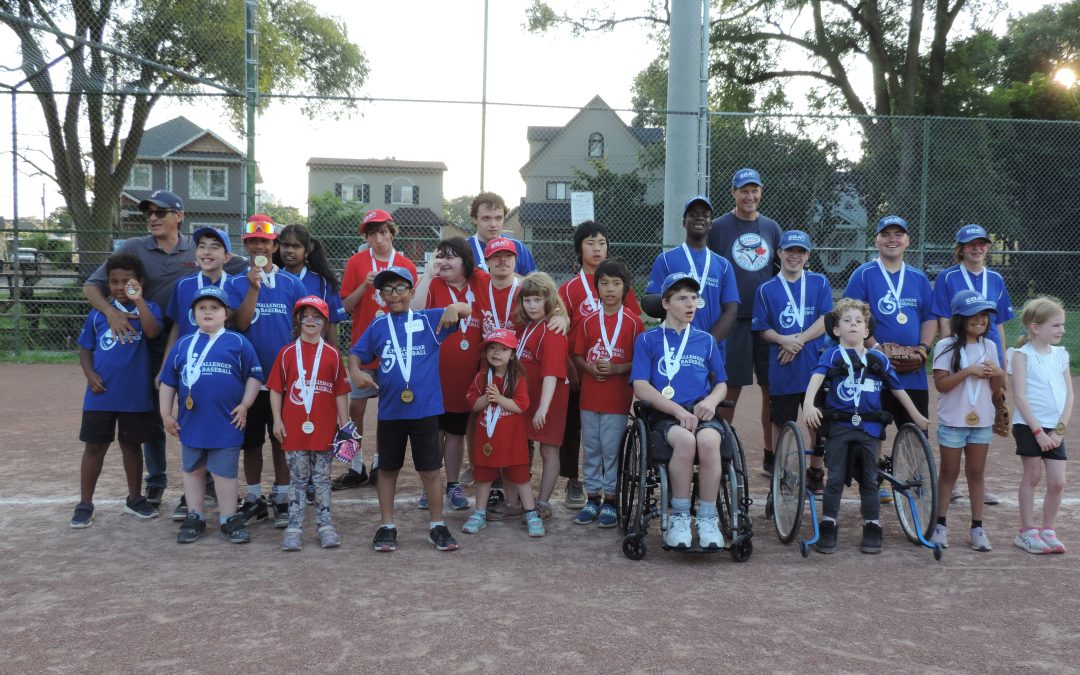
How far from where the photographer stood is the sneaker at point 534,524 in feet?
15.2

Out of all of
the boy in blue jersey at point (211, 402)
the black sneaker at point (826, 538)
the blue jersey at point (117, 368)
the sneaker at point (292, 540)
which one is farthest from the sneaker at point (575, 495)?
the blue jersey at point (117, 368)

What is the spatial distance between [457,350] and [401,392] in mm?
714

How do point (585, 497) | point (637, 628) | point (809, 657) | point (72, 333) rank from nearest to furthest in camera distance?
point (809, 657)
point (637, 628)
point (585, 497)
point (72, 333)

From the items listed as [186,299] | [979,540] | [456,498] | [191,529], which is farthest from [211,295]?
[979,540]

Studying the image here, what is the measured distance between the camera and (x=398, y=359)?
455 cm

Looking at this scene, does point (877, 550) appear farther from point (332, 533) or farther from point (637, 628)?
point (332, 533)

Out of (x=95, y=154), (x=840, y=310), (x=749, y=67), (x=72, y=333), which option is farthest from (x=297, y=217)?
(x=749, y=67)

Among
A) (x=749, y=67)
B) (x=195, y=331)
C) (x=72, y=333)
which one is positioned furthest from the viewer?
(x=749, y=67)

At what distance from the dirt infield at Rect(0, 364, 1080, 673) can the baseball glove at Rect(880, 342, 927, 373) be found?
0.94 meters

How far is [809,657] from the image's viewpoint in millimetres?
3096

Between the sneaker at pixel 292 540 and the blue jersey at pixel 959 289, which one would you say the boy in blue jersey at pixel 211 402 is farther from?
the blue jersey at pixel 959 289

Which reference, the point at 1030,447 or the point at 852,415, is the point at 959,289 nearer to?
the point at 1030,447

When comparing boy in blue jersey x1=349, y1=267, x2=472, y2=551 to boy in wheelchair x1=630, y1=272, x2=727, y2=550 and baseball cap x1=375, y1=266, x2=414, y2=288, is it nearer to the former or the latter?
baseball cap x1=375, y1=266, x2=414, y2=288

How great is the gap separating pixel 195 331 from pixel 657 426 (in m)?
2.68
